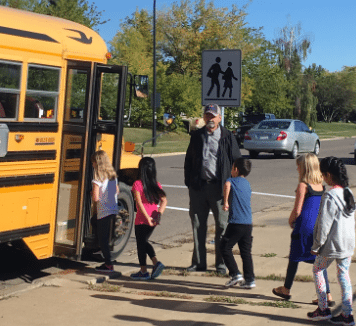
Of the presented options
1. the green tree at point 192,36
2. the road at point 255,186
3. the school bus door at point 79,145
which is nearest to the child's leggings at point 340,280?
the school bus door at point 79,145

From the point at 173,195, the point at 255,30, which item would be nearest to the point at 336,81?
the point at 255,30

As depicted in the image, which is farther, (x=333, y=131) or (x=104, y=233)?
(x=333, y=131)

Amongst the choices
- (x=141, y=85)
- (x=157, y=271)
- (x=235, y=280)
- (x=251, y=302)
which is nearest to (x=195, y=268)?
(x=157, y=271)

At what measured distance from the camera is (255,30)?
5166 centimetres

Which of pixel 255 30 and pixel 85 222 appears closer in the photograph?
pixel 85 222

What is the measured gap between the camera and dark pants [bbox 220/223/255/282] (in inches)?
241

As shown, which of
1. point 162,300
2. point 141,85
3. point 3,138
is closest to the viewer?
point 162,300

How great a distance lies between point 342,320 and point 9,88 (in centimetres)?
364

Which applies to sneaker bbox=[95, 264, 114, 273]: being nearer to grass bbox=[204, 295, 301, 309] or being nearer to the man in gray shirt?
the man in gray shirt

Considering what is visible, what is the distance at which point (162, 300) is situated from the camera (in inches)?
226

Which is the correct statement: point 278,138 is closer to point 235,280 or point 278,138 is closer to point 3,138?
point 235,280

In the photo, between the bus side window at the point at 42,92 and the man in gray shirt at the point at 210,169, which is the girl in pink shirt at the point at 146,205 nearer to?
the man in gray shirt at the point at 210,169

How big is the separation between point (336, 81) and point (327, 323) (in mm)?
94481

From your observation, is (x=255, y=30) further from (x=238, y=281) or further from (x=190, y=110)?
(x=238, y=281)
